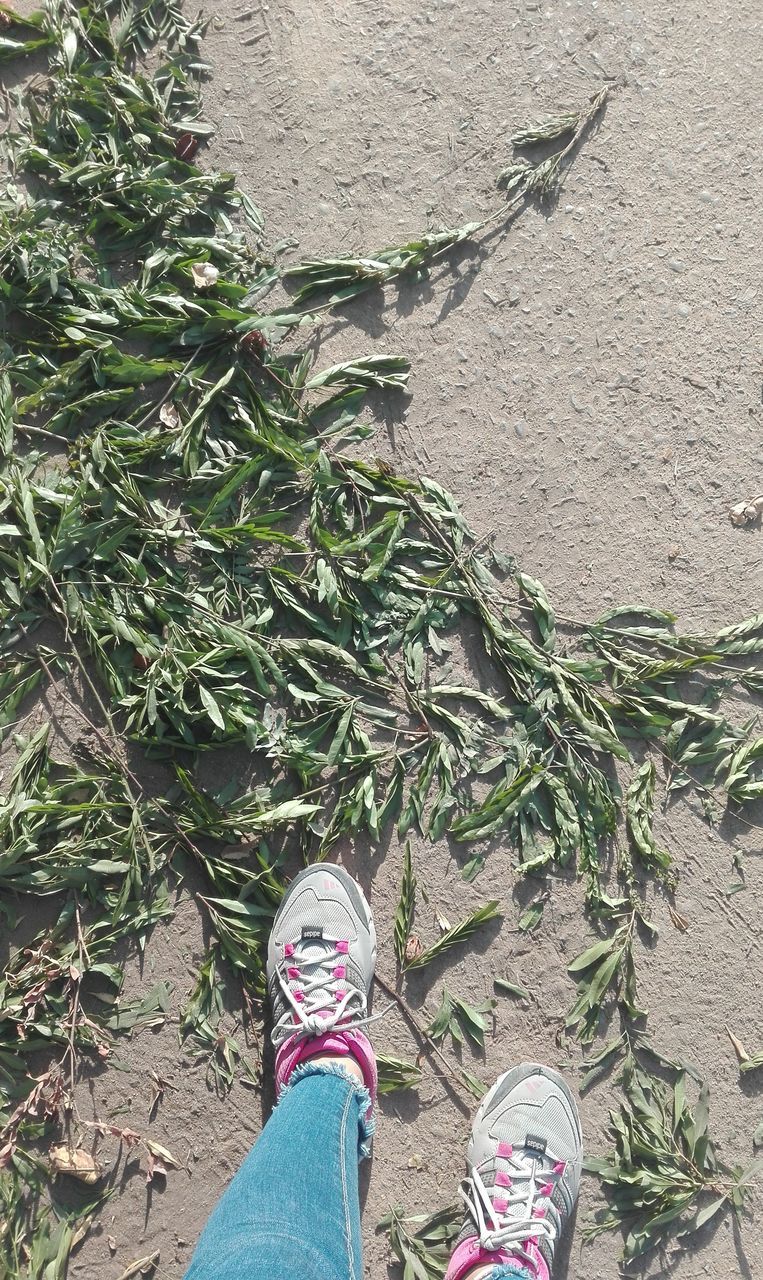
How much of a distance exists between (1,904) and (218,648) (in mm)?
A: 916

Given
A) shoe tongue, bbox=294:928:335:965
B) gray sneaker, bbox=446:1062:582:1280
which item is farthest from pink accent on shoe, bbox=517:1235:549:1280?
shoe tongue, bbox=294:928:335:965

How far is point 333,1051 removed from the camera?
2.35 metres

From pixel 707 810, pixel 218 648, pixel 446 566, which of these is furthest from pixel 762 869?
pixel 218 648

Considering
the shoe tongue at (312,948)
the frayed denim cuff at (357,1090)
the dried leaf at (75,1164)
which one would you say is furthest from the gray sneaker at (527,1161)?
the dried leaf at (75,1164)

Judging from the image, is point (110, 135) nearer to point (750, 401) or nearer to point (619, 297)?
point (619, 297)

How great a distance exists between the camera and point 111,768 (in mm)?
2365

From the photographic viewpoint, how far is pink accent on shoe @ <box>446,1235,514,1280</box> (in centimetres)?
227

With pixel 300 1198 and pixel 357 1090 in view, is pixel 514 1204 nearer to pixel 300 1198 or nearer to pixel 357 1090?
pixel 357 1090

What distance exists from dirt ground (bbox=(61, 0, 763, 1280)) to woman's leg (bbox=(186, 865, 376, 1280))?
0.11m

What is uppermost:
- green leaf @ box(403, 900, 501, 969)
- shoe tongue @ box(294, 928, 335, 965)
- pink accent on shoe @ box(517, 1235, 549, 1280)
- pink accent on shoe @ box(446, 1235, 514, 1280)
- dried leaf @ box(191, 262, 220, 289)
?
dried leaf @ box(191, 262, 220, 289)

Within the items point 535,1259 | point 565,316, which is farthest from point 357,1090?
point 565,316

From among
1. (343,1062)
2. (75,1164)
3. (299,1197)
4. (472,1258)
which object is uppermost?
(299,1197)

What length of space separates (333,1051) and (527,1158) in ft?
2.02

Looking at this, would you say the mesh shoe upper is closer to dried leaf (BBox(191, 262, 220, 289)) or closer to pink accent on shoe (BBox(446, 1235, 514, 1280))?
pink accent on shoe (BBox(446, 1235, 514, 1280))
